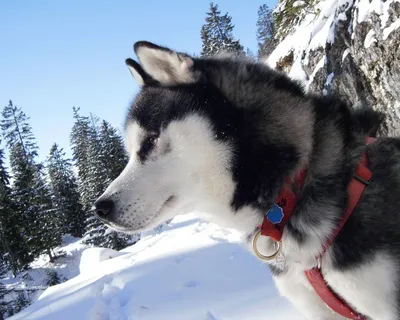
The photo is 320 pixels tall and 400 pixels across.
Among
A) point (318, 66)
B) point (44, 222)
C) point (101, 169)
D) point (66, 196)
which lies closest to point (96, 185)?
point (101, 169)

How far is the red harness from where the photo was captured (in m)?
2.00

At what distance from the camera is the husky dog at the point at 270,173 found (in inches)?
75.9

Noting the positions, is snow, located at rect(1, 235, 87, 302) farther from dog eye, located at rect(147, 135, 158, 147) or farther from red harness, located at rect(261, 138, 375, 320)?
red harness, located at rect(261, 138, 375, 320)

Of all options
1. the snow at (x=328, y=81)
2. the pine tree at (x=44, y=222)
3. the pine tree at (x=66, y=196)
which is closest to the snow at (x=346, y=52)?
the snow at (x=328, y=81)

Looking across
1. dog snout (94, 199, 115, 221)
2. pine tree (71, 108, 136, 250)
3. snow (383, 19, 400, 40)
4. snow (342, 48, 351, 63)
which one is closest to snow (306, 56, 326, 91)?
snow (342, 48, 351, 63)

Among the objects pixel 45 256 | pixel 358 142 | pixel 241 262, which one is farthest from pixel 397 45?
pixel 45 256

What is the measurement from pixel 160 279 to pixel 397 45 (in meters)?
4.69

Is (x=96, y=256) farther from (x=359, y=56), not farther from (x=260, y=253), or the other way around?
(x=260, y=253)

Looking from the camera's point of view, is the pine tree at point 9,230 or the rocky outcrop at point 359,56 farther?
the pine tree at point 9,230

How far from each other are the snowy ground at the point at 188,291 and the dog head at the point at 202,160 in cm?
166

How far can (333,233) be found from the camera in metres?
1.97

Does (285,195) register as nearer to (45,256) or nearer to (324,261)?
(324,261)

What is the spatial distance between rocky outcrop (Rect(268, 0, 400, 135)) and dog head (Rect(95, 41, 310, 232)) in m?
2.03

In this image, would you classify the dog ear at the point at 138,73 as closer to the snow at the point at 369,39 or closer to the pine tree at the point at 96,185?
the snow at the point at 369,39
